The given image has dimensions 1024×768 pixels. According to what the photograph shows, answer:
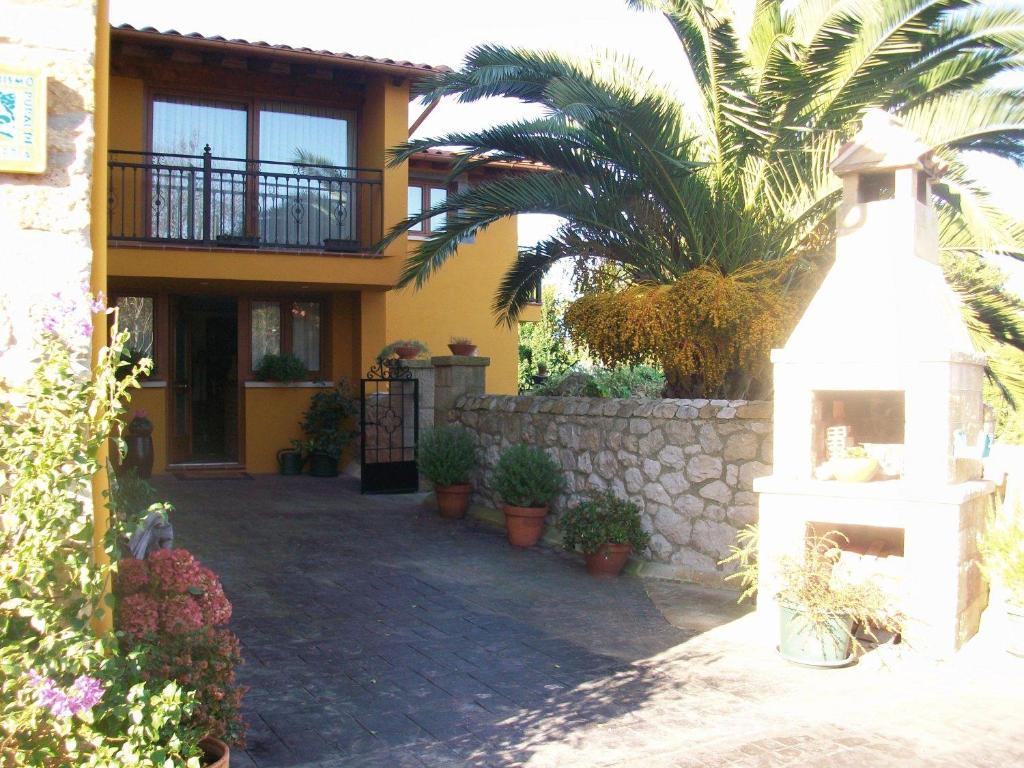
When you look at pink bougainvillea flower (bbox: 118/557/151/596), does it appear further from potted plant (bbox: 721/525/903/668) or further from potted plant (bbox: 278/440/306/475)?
potted plant (bbox: 278/440/306/475)

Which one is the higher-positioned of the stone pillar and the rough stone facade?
the rough stone facade

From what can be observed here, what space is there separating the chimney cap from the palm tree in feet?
3.34

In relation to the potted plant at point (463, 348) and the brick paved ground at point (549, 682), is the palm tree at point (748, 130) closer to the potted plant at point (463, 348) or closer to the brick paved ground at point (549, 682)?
the brick paved ground at point (549, 682)

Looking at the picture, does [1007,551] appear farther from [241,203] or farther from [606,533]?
[241,203]

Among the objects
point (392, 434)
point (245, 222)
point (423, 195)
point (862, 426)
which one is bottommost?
point (392, 434)

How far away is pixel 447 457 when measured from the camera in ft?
34.1

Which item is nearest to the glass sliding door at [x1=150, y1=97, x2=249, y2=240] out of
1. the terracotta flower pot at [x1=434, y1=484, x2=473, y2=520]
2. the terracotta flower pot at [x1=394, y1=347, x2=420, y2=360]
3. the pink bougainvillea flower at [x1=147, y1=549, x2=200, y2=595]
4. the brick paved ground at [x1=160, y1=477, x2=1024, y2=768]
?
the terracotta flower pot at [x1=394, y1=347, x2=420, y2=360]

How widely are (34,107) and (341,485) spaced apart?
9948mm

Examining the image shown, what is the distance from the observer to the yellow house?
12.6 meters

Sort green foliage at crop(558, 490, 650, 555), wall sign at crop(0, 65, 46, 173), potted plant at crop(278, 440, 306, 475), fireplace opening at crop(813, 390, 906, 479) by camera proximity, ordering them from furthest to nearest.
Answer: potted plant at crop(278, 440, 306, 475) → green foliage at crop(558, 490, 650, 555) → fireplace opening at crop(813, 390, 906, 479) → wall sign at crop(0, 65, 46, 173)

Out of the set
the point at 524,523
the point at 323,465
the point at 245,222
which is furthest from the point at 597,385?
the point at 245,222

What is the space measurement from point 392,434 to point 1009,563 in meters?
8.14

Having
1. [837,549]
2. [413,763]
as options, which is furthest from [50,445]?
[837,549]

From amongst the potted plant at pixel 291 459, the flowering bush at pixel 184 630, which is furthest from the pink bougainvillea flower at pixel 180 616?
the potted plant at pixel 291 459
